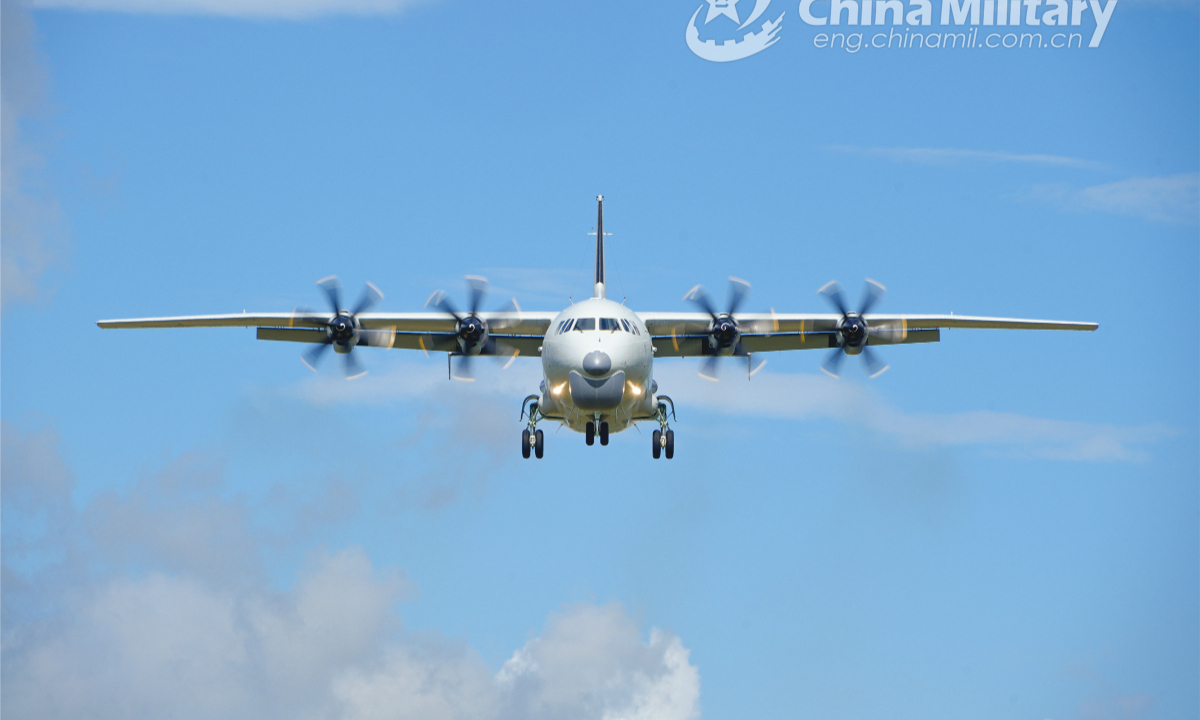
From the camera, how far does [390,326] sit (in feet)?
144

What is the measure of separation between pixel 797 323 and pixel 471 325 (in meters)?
11.3

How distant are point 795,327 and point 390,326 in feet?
46.2

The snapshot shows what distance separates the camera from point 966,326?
46.2 metres

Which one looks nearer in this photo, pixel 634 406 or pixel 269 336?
pixel 634 406

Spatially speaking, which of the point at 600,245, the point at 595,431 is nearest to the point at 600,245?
the point at 600,245

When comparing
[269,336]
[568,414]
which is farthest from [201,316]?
[568,414]

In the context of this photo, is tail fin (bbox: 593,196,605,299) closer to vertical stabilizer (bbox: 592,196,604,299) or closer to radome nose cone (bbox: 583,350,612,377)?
vertical stabilizer (bbox: 592,196,604,299)

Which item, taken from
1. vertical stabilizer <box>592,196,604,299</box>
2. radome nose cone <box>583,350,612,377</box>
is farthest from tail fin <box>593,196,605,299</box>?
radome nose cone <box>583,350,612,377</box>

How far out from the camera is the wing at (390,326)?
141ft

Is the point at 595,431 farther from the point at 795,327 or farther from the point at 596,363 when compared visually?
the point at 795,327

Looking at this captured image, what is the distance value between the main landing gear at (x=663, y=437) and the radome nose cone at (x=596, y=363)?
7036 millimetres

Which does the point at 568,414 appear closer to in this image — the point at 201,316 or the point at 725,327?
the point at 725,327

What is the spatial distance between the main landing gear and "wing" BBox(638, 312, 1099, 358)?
118 inches

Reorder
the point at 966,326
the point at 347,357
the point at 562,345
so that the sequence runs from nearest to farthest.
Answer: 1. the point at 562,345
2. the point at 347,357
3. the point at 966,326
